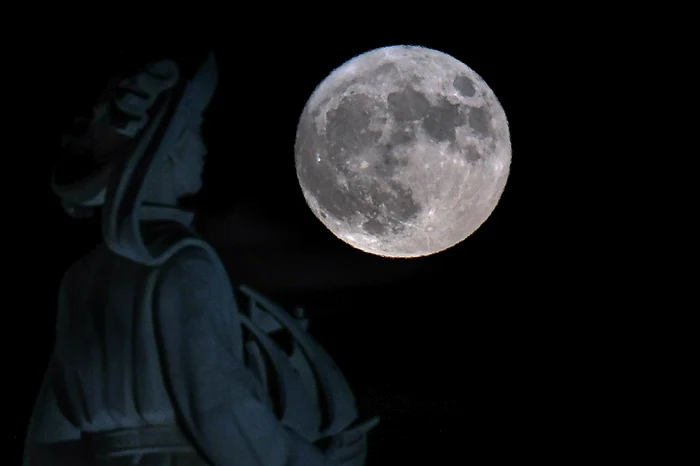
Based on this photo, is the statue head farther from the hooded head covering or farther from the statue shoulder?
the statue shoulder

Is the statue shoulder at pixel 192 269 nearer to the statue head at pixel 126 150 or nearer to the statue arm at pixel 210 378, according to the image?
the statue arm at pixel 210 378

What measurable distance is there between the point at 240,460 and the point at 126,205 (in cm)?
81

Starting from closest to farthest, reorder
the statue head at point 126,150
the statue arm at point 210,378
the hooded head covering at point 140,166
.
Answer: the statue arm at point 210,378, the hooded head covering at point 140,166, the statue head at point 126,150

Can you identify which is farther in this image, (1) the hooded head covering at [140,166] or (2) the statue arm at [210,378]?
(1) the hooded head covering at [140,166]

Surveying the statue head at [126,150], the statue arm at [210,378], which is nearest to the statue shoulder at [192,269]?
the statue arm at [210,378]

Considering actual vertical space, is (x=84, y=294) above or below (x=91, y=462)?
above

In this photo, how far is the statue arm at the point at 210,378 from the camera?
2.69 metres

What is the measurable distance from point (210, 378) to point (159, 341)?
0.18m

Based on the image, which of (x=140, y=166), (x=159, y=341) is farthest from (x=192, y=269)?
(x=140, y=166)

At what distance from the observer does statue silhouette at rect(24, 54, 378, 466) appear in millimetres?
2736

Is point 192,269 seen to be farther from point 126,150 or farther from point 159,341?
point 126,150

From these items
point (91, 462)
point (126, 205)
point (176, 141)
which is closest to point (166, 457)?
point (91, 462)

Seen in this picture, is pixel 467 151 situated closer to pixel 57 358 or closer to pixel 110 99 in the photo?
pixel 110 99

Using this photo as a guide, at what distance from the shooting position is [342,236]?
4.44 metres
